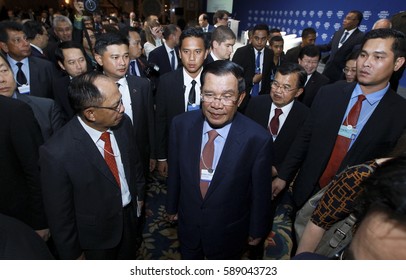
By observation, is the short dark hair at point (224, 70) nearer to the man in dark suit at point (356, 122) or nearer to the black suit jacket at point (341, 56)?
the man in dark suit at point (356, 122)

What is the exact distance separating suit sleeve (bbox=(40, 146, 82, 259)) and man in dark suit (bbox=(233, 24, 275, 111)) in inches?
126

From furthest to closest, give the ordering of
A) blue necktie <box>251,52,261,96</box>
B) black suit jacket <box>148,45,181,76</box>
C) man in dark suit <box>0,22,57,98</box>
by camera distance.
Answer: black suit jacket <box>148,45,181,76</box> < blue necktie <box>251,52,261,96</box> < man in dark suit <box>0,22,57,98</box>

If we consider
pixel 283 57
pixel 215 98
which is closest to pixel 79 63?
pixel 215 98

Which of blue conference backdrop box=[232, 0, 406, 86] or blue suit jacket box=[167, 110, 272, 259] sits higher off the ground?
blue conference backdrop box=[232, 0, 406, 86]

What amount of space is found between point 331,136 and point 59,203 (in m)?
1.77

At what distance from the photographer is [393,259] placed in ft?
2.28

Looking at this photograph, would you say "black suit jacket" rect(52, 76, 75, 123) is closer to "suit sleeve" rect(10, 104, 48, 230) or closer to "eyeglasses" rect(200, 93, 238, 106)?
"suit sleeve" rect(10, 104, 48, 230)

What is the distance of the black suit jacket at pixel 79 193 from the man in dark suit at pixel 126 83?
79 centimetres

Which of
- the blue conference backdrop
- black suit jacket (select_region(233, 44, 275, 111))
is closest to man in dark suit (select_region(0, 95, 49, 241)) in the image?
black suit jacket (select_region(233, 44, 275, 111))

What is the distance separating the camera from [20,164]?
1.67 meters

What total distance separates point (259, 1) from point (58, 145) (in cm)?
1254

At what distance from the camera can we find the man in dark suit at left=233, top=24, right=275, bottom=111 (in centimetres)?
419

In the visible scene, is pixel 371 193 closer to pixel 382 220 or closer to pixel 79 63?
pixel 382 220
